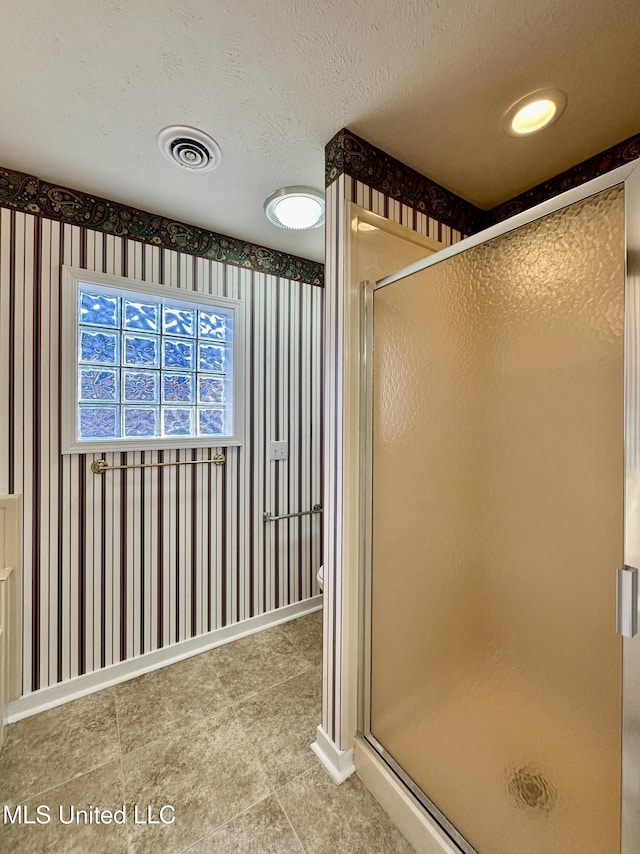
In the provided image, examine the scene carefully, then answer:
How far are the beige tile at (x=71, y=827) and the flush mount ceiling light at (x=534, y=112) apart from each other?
274 cm

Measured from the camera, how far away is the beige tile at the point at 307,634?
2.07 metres

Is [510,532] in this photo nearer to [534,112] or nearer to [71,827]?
[534,112]

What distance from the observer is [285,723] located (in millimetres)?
1588

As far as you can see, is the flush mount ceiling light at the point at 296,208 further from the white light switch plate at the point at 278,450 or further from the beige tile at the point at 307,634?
the beige tile at the point at 307,634

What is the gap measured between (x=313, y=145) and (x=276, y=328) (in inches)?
41.2

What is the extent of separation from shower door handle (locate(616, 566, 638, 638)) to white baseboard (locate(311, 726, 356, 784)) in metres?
1.16

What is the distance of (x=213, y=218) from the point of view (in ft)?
6.39

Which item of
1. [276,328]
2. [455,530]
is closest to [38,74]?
[276,328]

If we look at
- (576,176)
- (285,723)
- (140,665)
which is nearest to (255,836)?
(285,723)

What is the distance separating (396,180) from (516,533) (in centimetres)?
145

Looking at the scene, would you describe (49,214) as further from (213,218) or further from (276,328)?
(276,328)

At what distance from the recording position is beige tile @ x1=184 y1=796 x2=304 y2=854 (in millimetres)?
1109

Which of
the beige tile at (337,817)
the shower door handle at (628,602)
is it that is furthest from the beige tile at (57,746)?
the shower door handle at (628,602)

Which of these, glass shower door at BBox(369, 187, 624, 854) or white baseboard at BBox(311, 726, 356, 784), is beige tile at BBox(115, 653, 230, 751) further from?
glass shower door at BBox(369, 187, 624, 854)
